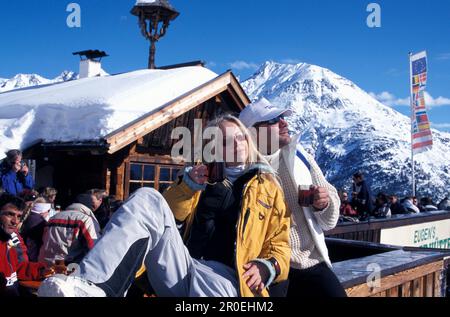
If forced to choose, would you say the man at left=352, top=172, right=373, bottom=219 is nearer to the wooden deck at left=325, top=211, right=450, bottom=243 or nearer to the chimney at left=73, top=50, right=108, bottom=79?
the wooden deck at left=325, top=211, right=450, bottom=243

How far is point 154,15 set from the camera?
58.8 feet

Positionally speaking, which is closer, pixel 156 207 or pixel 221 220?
pixel 156 207

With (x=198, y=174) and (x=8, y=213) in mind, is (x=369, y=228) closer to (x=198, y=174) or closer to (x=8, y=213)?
(x=8, y=213)

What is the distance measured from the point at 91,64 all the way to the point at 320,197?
18.0 meters

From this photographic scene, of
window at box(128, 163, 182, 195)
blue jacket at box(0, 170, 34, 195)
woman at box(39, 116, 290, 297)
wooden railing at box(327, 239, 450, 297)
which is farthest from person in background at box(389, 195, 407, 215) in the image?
woman at box(39, 116, 290, 297)

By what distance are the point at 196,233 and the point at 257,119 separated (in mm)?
796

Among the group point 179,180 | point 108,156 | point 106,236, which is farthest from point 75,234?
point 108,156

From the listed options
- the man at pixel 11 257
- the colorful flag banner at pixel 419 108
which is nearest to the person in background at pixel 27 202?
the man at pixel 11 257

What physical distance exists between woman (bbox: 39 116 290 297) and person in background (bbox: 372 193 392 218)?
32.8 ft

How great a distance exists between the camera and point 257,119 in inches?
118

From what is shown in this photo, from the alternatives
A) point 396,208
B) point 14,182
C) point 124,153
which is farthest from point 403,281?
point 396,208

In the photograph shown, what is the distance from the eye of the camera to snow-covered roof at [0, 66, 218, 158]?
390 inches
